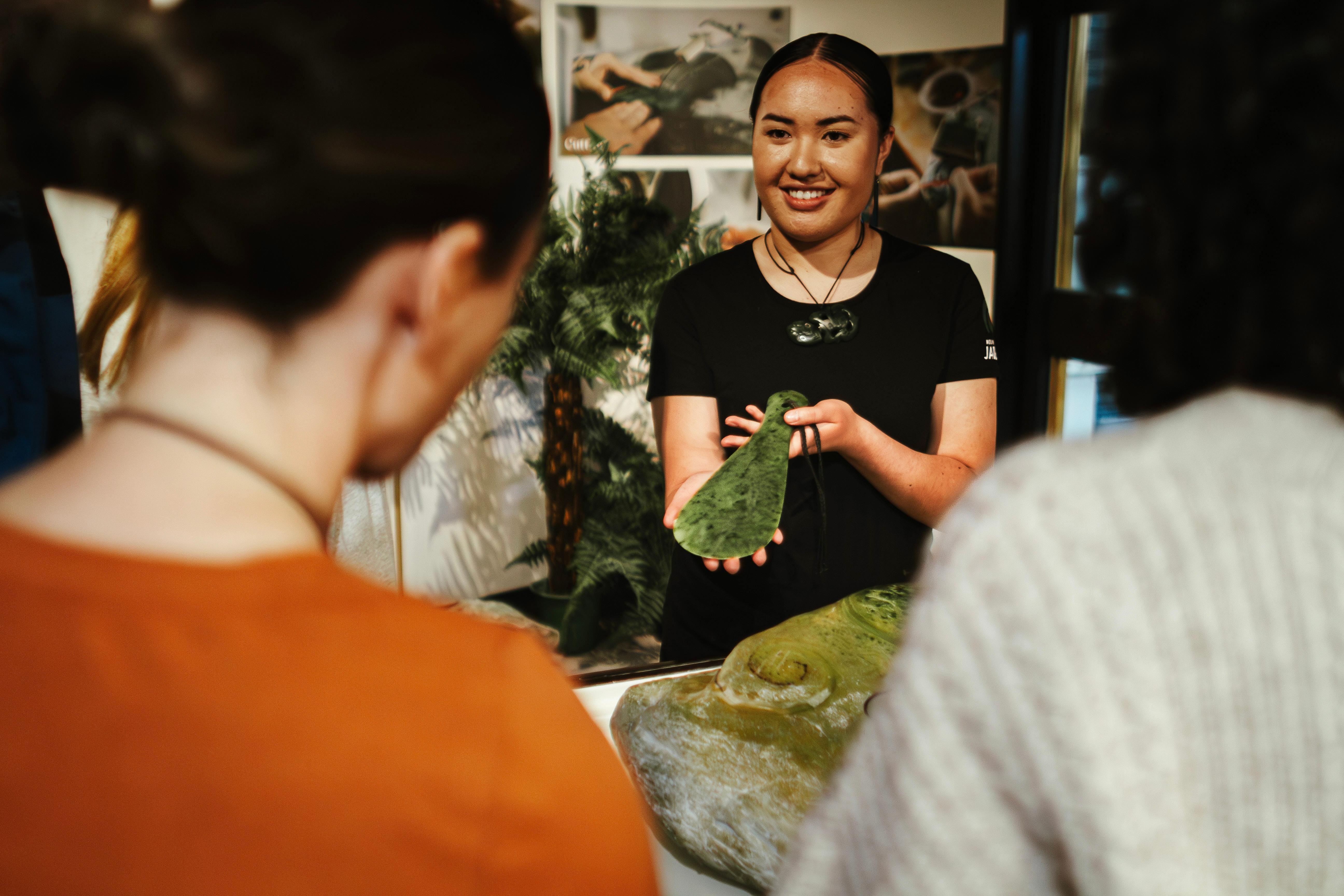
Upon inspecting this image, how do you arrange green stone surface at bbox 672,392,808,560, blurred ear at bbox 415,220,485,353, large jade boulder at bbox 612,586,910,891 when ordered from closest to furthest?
1. blurred ear at bbox 415,220,485,353
2. large jade boulder at bbox 612,586,910,891
3. green stone surface at bbox 672,392,808,560

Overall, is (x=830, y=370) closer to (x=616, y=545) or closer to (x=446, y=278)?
(x=616, y=545)

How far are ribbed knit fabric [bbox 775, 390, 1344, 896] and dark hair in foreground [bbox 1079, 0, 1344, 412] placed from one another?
0.08 feet

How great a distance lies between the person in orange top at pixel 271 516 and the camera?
31 cm

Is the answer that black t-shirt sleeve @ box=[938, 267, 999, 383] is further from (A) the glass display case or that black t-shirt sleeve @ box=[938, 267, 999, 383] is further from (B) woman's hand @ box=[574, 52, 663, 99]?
(B) woman's hand @ box=[574, 52, 663, 99]

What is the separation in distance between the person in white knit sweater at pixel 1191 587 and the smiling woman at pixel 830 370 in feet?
3.06

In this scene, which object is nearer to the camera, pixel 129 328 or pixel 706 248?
pixel 129 328

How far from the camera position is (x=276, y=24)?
0.36 m

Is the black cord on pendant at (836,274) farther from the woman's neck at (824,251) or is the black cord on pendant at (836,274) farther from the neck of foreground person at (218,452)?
the neck of foreground person at (218,452)

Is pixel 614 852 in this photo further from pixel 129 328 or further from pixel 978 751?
pixel 129 328

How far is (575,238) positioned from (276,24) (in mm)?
1670

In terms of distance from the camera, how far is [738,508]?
1.11 metres

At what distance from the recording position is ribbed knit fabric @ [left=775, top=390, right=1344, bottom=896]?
12.9 inches

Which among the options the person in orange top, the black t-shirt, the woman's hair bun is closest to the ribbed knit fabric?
the person in orange top

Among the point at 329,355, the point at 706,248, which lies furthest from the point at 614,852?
the point at 706,248
